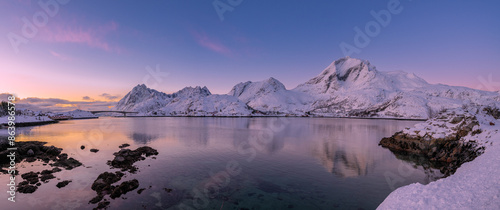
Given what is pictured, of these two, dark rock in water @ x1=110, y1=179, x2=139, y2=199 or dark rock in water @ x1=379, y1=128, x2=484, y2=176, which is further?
dark rock in water @ x1=379, y1=128, x2=484, y2=176

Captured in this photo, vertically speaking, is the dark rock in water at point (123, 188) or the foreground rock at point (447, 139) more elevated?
the foreground rock at point (447, 139)

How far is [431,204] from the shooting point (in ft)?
31.3

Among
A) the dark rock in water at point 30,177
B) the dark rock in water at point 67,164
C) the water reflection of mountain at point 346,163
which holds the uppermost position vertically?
the dark rock in water at point 30,177

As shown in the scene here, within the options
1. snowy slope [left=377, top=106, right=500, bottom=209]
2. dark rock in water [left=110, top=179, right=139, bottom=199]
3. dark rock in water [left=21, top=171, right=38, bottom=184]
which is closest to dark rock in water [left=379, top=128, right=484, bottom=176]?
snowy slope [left=377, top=106, right=500, bottom=209]

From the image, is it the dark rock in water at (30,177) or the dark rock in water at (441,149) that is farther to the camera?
the dark rock in water at (441,149)

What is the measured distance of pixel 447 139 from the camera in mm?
30578

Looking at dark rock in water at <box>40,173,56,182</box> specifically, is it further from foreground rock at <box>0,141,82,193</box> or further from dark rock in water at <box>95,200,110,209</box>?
dark rock in water at <box>95,200,110,209</box>

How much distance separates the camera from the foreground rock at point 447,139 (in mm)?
25381

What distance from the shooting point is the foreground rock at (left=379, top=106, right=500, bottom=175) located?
999 inches

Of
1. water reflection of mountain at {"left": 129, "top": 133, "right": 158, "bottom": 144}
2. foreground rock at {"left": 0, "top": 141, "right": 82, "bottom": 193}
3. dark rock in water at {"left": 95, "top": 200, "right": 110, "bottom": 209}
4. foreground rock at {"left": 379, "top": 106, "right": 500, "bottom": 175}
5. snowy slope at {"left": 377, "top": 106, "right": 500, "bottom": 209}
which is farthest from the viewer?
water reflection of mountain at {"left": 129, "top": 133, "right": 158, "bottom": 144}

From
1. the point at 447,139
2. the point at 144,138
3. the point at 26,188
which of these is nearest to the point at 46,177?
the point at 26,188

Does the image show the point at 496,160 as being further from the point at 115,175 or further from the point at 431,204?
the point at 115,175

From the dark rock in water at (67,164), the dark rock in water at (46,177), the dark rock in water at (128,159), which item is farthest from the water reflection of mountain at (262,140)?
the dark rock in water at (46,177)

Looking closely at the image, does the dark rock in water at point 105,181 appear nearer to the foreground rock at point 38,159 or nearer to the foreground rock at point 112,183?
the foreground rock at point 112,183
